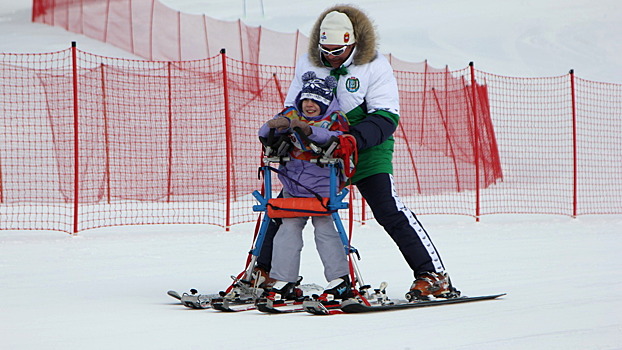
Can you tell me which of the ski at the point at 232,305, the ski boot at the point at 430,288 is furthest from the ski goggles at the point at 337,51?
the ski at the point at 232,305

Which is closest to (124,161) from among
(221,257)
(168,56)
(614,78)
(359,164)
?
(221,257)

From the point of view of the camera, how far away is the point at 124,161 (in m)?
14.2

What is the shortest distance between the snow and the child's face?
1.07m

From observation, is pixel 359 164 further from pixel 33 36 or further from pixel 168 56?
pixel 33 36

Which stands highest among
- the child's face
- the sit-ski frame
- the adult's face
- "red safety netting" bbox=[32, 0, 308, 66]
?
"red safety netting" bbox=[32, 0, 308, 66]

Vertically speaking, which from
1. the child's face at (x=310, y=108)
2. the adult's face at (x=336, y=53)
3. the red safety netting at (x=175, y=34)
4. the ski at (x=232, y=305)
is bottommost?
the ski at (x=232, y=305)

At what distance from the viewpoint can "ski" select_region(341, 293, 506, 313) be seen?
4438 millimetres

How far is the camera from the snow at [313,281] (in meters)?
3.78

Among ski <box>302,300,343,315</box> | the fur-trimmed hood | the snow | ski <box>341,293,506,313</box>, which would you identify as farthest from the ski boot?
the fur-trimmed hood

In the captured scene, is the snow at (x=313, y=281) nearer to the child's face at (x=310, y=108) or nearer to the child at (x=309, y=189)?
the child at (x=309, y=189)

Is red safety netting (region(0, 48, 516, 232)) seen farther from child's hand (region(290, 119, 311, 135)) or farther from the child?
child's hand (region(290, 119, 311, 135))

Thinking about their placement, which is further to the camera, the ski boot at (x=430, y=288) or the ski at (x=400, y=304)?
the ski boot at (x=430, y=288)

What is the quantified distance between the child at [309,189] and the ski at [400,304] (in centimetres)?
24

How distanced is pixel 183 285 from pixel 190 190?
28.1ft
